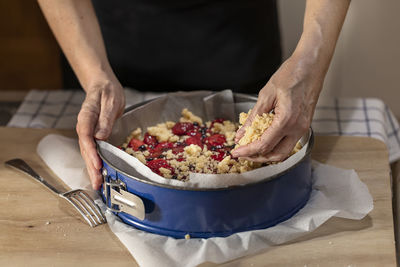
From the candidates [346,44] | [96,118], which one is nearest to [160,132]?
[96,118]

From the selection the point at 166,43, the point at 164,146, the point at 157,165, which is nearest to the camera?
the point at 157,165

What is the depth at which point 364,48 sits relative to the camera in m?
2.31

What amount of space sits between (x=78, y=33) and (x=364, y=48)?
1.31 m

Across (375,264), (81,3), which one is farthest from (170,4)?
(375,264)

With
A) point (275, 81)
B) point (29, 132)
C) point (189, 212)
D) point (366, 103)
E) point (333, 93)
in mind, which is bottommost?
point (333, 93)

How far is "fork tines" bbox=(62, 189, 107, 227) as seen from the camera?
1.12 metres

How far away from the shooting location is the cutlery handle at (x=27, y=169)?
1234 mm

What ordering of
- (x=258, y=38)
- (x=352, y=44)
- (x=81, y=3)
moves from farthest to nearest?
(x=352, y=44) < (x=258, y=38) < (x=81, y=3)

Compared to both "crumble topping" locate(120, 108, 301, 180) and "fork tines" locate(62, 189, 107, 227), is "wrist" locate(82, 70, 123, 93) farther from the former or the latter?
"fork tines" locate(62, 189, 107, 227)

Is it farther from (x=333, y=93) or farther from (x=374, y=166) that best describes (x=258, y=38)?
(x=333, y=93)

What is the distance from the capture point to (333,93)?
239 cm

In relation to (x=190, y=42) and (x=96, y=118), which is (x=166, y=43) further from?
(x=96, y=118)

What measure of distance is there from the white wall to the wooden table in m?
1.05

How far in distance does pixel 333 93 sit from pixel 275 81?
1364 millimetres
